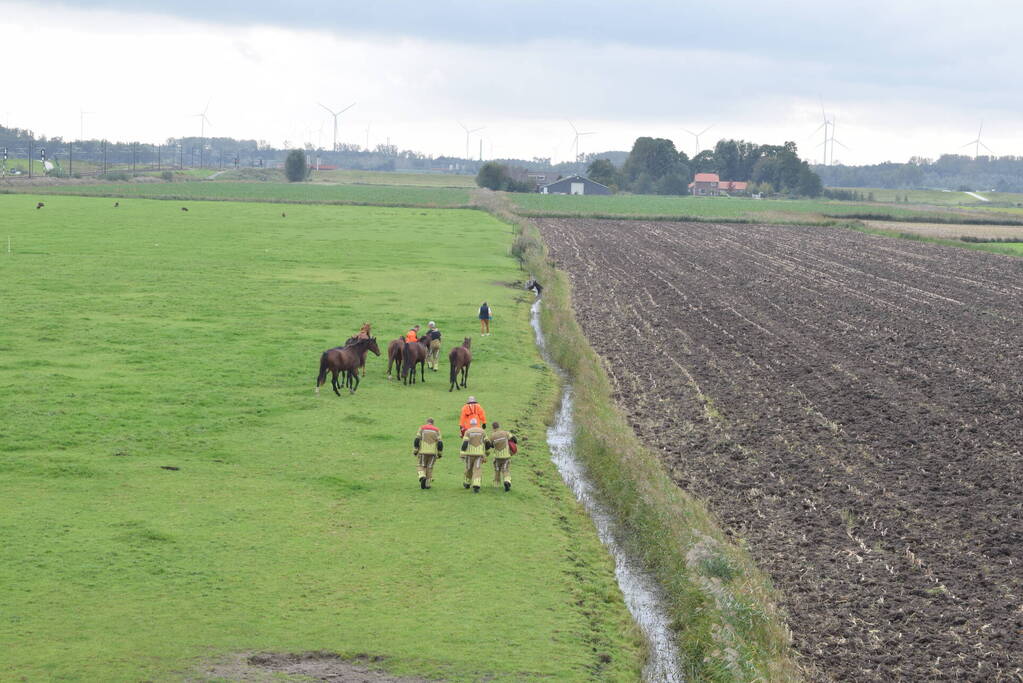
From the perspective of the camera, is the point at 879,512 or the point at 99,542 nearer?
the point at 99,542

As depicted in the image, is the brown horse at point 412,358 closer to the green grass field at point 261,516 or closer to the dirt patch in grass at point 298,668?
the green grass field at point 261,516

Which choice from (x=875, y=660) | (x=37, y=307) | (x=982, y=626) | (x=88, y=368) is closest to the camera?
(x=875, y=660)

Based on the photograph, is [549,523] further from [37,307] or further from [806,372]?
[37,307]

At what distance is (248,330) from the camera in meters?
40.2

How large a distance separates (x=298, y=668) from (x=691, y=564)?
6.92m

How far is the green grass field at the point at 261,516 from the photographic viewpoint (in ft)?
50.3

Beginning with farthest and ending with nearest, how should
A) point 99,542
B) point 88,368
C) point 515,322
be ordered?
1. point 515,322
2. point 88,368
3. point 99,542

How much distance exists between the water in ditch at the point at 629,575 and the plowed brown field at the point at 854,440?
1.98 m

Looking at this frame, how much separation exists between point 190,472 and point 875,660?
13.8m

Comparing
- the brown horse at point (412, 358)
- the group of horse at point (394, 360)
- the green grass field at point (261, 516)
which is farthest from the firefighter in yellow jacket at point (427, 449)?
the brown horse at point (412, 358)

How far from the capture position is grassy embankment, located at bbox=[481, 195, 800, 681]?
50.3 ft

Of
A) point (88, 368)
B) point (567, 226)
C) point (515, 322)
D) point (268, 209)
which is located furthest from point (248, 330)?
point (268, 209)

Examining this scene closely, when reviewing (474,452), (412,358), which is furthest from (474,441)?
(412,358)

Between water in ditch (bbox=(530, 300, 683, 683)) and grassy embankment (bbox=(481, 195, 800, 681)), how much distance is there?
0.20 meters
